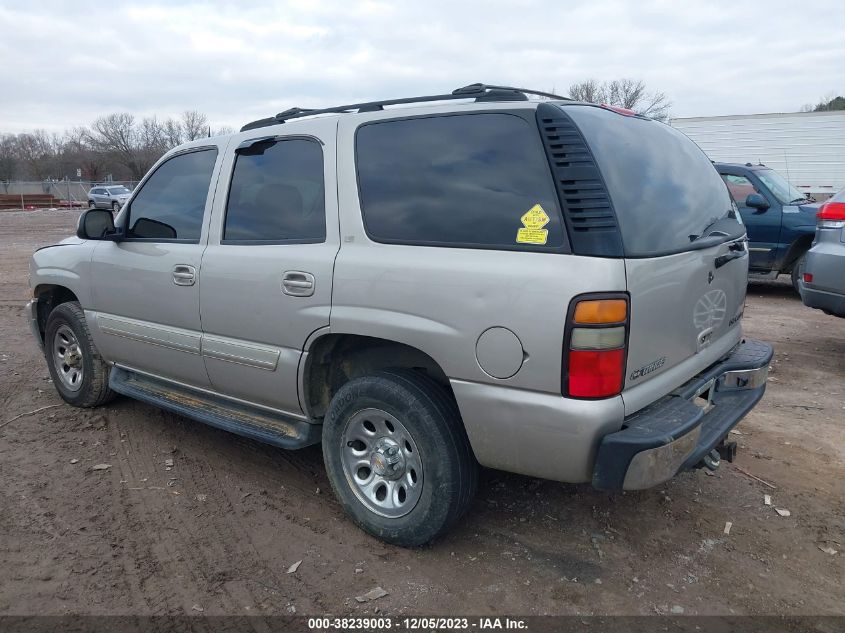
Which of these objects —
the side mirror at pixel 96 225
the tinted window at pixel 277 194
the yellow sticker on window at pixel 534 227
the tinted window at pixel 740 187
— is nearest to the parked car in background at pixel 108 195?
the tinted window at pixel 740 187

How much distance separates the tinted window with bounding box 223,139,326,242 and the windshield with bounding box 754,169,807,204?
8186mm

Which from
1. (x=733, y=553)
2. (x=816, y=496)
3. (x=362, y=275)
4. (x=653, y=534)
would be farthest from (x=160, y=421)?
(x=816, y=496)

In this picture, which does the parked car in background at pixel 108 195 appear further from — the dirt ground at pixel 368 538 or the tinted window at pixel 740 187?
the dirt ground at pixel 368 538

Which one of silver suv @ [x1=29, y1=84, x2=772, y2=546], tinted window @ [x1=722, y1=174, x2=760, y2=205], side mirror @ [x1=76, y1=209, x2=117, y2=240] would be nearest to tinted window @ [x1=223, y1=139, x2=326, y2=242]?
silver suv @ [x1=29, y1=84, x2=772, y2=546]

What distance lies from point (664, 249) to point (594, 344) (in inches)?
22.7

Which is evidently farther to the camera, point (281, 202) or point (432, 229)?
point (281, 202)

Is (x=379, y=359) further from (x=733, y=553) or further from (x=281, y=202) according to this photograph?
(x=733, y=553)

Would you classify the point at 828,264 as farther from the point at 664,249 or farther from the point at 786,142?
the point at 786,142

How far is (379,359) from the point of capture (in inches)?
132

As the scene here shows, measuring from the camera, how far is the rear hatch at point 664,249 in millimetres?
2602

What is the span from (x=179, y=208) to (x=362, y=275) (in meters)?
1.67

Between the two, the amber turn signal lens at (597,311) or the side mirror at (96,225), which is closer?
the amber turn signal lens at (597,311)

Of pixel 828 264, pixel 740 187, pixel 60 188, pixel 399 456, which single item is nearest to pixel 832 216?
pixel 828 264

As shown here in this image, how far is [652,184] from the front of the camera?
2881 millimetres
